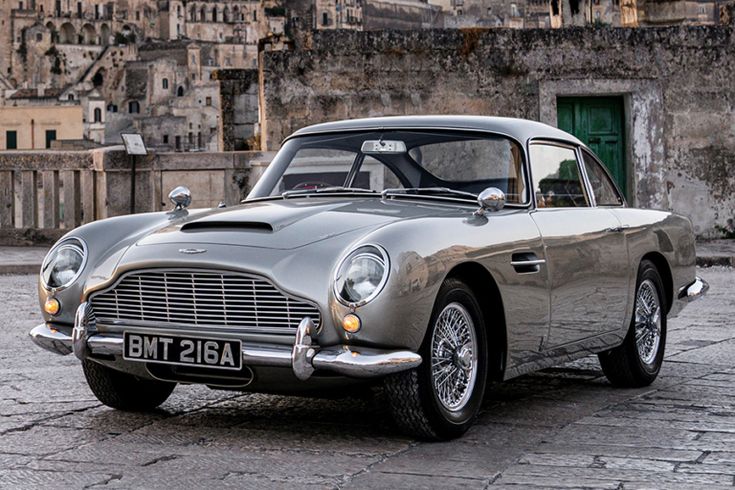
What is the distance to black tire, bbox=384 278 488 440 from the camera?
18.0 ft

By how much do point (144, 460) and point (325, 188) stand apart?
1.90m

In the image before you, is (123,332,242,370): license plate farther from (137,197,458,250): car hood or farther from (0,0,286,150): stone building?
(0,0,286,150): stone building

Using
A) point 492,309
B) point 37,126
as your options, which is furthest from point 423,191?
point 37,126

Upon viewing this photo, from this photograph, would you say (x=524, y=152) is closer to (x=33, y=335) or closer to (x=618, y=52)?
(x=33, y=335)

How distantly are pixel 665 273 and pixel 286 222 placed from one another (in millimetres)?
2856

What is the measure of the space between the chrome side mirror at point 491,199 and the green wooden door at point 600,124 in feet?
45.2

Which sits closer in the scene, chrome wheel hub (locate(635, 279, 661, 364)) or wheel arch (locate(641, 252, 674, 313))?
chrome wheel hub (locate(635, 279, 661, 364))

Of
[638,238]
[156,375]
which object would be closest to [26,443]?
[156,375]

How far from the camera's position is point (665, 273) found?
7.82 metres

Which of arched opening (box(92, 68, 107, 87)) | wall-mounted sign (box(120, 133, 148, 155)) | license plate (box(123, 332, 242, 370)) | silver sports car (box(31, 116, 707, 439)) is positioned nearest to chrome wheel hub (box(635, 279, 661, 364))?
silver sports car (box(31, 116, 707, 439))

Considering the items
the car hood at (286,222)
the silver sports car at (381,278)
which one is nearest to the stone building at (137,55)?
the silver sports car at (381,278)

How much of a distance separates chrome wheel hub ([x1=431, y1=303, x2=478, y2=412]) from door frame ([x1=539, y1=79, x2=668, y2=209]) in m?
13.8

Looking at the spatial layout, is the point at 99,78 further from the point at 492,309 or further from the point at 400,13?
the point at 492,309

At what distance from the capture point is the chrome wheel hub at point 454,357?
5641mm
